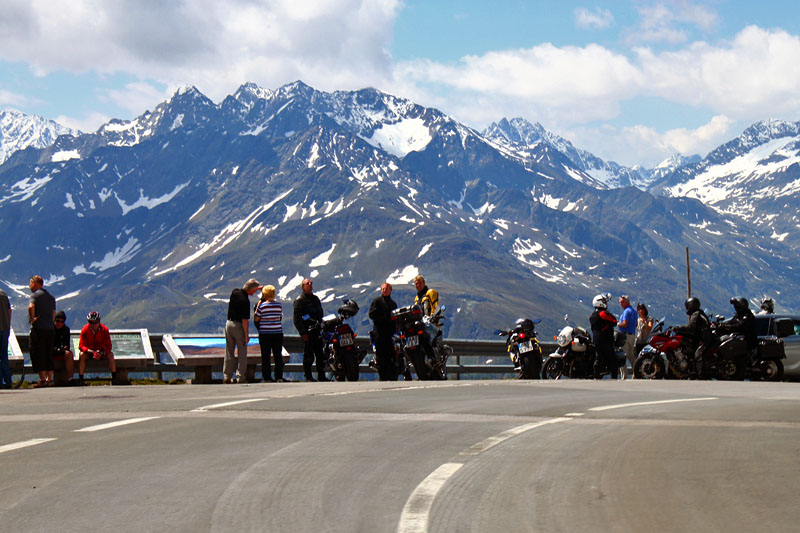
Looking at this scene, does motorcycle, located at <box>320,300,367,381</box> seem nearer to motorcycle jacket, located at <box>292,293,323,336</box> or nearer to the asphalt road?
motorcycle jacket, located at <box>292,293,323,336</box>

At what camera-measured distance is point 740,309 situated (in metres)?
20.7

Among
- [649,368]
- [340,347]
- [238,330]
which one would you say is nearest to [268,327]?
[238,330]

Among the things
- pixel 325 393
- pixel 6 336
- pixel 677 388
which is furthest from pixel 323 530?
pixel 6 336

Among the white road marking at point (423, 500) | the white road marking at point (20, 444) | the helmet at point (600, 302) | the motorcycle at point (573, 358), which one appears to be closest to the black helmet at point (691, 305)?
the helmet at point (600, 302)

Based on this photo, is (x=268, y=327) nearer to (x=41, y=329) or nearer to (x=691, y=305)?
(x=41, y=329)

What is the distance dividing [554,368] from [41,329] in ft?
33.1

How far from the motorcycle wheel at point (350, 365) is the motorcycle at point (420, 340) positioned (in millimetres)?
931

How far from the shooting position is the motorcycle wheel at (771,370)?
21.4 metres

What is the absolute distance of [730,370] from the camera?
21.1 metres

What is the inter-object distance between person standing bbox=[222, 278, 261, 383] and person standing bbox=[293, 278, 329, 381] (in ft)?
3.09

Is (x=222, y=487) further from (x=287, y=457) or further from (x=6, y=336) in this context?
(x=6, y=336)

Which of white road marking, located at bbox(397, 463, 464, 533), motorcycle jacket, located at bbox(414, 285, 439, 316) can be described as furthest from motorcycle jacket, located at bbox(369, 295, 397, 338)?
white road marking, located at bbox(397, 463, 464, 533)

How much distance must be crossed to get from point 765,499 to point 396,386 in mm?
10223

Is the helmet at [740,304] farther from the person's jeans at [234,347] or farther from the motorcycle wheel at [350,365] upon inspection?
the person's jeans at [234,347]
